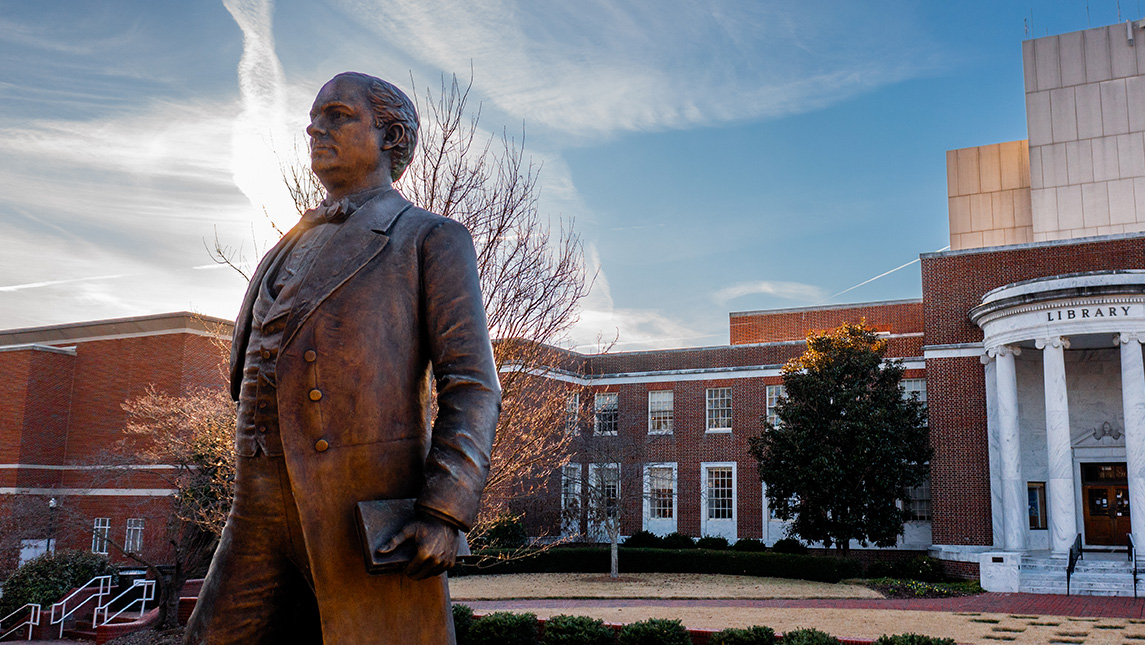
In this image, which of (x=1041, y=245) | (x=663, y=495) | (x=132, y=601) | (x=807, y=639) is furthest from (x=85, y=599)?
(x=1041, y=245)

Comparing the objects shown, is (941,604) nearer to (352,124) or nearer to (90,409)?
(352,124)

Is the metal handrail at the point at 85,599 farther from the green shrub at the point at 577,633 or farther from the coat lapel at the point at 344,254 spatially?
the coat lapel at the point at 344,254

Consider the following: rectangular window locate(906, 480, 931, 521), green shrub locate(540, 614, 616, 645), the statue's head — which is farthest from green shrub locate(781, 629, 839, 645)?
rectangular window locate(906, 480, 931, 521)

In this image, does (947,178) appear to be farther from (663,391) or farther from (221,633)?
(221,633)

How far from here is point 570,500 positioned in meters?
32.7

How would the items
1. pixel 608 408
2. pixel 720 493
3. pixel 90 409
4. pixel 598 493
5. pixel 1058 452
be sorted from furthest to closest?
pixel 608 408 → pixel 720 493 → pixel 90 409 → pixel 598 493 → pixel 1058 452

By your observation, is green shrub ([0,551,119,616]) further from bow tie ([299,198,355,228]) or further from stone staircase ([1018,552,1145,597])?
stone staircase ([1018,552,1145,597])

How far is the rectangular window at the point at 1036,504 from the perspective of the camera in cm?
2683

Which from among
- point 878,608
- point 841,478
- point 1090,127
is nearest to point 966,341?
point 841,478

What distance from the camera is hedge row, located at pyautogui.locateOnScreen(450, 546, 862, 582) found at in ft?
83.1

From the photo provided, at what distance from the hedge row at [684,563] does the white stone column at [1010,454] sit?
4275 mm

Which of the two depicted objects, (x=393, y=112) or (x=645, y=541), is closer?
(x=393, y=112)

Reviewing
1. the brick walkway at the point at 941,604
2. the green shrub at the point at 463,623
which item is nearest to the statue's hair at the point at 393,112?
the green shrub at the point at 463,623

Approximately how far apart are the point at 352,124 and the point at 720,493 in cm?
3493
